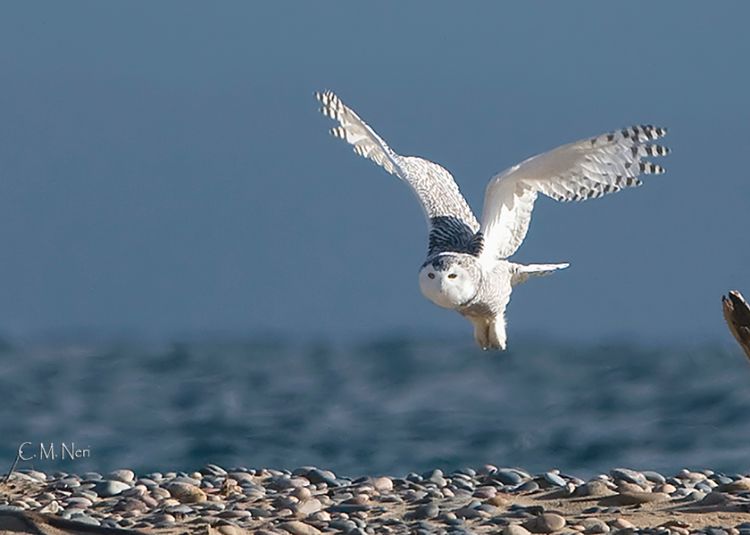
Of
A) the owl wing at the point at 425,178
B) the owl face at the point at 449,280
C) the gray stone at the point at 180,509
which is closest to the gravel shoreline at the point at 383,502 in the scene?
the gray stone at the point at 180,509

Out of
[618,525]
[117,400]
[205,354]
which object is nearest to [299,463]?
[117,400]

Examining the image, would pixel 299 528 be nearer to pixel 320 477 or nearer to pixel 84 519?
pixel 84 519

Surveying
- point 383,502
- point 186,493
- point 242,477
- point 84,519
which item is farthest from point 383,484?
point 84,519

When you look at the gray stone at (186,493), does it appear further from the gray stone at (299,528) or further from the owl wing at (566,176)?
the owl wing at (566,176)

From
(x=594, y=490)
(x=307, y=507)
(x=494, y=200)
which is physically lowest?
(x=594, y=490)

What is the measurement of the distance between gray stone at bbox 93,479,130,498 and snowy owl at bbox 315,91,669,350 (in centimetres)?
177

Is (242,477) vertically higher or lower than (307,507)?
higher

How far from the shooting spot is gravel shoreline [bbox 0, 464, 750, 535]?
7.14 metres

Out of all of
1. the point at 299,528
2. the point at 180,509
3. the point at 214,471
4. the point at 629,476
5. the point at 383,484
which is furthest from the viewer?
the point at 214,471

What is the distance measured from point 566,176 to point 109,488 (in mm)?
2743

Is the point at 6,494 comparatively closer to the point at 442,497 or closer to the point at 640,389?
the point at 442,497

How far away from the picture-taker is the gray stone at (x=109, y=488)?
8.17 metres

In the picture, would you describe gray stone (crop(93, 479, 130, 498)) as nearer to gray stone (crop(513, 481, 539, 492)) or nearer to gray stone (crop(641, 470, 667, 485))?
gray stone (crop(513, 481, 539, 492))

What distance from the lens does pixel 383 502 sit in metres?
7.83
